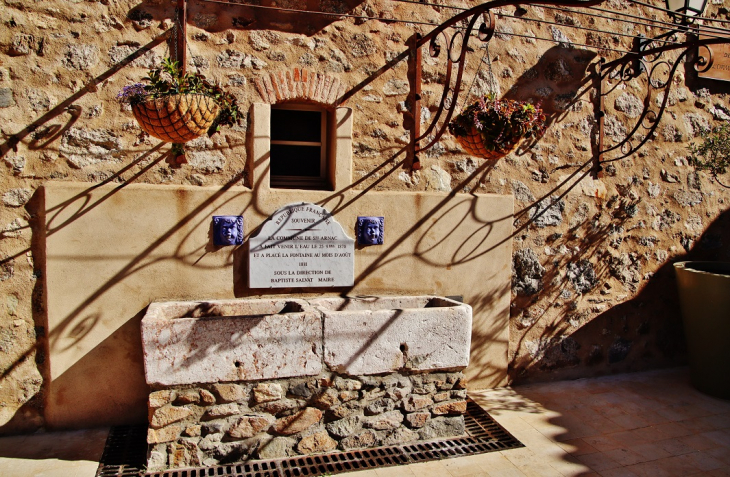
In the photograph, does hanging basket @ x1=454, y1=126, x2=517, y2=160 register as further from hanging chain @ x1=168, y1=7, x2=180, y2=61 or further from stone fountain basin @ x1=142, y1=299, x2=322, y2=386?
hanging chain @ x1=168, y1=7, x2=180, y2=61

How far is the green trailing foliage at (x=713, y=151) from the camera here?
4.61 meters

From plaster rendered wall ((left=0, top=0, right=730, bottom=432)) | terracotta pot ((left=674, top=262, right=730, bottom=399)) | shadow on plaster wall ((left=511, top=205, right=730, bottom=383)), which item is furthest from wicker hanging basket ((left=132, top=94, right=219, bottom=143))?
terracotta pot ((left=674, top=262, right=730, bottom=399))

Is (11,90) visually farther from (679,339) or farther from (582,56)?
(679,339)

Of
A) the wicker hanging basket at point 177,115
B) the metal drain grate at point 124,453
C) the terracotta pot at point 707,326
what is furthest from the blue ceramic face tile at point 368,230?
the terracotta pot at point 707,326

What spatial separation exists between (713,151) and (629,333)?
5.84 feet

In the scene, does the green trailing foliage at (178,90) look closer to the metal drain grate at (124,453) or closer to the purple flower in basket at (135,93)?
the purple flower in basket at (135,93)

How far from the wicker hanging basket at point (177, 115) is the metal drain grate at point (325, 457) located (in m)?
1.86

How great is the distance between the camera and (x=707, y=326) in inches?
165

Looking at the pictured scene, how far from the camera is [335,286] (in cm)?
378

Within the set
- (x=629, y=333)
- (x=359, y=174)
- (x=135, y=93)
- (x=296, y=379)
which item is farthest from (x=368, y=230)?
(x=629, y=333)

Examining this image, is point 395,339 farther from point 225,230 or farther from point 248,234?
point 225,230

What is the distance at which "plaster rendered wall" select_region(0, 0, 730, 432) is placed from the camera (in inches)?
127

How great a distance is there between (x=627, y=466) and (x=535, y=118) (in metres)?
2.22

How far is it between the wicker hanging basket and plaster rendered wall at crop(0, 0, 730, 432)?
574 millimetres
